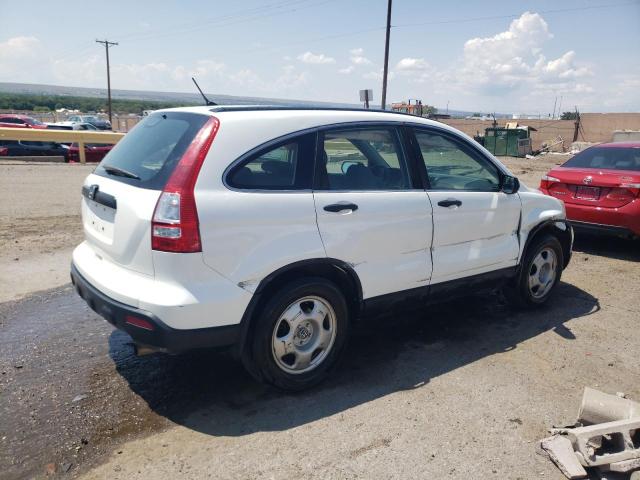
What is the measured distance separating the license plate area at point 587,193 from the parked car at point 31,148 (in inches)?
723

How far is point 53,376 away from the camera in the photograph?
374cm

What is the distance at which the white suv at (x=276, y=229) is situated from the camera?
2.95 metres

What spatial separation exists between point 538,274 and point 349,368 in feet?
7.75

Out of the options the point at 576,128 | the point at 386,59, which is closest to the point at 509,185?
the point at 386,59

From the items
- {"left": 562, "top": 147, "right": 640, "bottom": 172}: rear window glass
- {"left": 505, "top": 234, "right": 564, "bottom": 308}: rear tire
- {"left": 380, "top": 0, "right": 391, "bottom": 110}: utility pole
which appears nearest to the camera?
{"left": 505, "top": 234, "right": 564, "bottom": 308}: rear tire

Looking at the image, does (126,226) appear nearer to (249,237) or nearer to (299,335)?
(249,237)

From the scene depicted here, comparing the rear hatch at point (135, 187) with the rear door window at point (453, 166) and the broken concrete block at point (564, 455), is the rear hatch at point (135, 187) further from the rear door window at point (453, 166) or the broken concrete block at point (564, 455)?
the broken concrete block at point (564, 455)

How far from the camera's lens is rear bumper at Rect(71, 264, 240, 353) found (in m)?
2.92

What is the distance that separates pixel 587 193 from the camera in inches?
281

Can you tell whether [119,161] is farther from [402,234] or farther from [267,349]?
[402,234]

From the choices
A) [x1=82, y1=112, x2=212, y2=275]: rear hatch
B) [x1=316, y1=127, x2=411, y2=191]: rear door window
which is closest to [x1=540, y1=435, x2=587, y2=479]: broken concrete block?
[x1=316, y1=127, x2=411, y2=191]: rear door window

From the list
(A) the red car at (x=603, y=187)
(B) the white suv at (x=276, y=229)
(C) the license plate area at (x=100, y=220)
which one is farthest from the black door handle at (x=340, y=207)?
(A) the red car at (x=603, y=187)

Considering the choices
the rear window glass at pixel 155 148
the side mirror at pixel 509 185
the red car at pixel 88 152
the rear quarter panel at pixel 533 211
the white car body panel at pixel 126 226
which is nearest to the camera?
the white car body panel at pixel 126 226

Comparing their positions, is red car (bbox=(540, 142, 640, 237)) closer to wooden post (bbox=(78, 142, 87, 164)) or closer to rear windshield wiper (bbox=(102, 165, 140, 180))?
rear windshield wiper (bbox=(102, 165, 140, 180))
